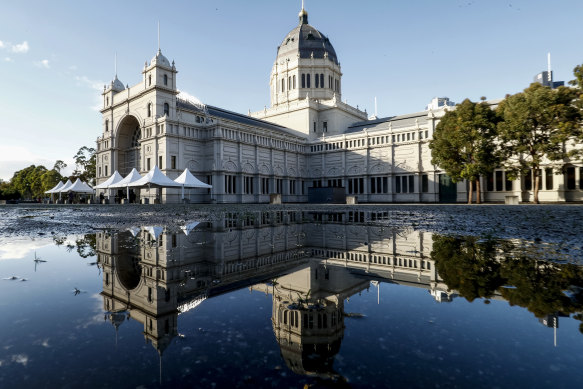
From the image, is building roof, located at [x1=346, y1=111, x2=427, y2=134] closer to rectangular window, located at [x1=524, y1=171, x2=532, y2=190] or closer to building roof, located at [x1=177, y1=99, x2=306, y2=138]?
building roof, located at [x1=177, y1=99, x2=306, y2=138]

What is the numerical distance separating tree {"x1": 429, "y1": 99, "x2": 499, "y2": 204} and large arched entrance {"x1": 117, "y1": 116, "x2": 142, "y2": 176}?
1693 inches

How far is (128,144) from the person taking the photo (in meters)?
49.1

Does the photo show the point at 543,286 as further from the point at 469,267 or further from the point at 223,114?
the point at 223,114

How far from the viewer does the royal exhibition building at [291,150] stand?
37781 mm

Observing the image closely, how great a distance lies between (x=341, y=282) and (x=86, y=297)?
230cm

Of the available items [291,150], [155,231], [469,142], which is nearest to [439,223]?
[155,231]

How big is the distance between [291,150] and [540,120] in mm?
31683

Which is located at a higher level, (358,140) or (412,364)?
(358,140)

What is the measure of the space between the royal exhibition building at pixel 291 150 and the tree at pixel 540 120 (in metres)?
5.85

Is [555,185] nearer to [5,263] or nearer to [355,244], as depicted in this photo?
[355,244]

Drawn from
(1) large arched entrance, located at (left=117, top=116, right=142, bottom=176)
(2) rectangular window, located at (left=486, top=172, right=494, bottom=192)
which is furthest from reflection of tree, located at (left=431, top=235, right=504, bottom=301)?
(1) large arched entrance, located at (left=117, top=116, right=142, bottom=176)

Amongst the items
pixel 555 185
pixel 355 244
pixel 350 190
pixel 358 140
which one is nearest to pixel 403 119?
pixel 358 140

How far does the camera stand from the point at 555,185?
107 feet

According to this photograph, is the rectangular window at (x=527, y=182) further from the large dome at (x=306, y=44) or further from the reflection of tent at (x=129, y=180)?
the reflection of tent at (x=129, y=180)
